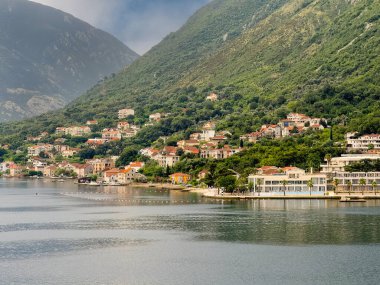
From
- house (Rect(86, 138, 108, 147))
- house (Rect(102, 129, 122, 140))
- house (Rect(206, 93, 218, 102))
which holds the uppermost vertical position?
house (Rect(206, 93, 218, 102))

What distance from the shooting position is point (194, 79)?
651 ft

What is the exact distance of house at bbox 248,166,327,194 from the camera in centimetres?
8681

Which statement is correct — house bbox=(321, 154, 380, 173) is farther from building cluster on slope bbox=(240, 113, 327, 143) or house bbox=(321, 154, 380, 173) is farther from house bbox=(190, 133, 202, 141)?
house bbox=(190, 133, 202, 141)

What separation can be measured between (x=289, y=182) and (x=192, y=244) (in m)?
40.2

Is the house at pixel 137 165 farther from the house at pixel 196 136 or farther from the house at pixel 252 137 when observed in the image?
the house at pixel 252 137

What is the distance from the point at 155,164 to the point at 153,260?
85318 millimetres

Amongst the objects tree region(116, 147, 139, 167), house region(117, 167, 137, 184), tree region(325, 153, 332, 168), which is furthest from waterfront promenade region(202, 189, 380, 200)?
tree region(116, 147, 139, 167)

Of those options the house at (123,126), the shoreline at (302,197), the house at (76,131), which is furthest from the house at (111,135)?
the shoreline at (302,197)

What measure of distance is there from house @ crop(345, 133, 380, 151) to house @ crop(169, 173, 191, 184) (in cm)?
2364

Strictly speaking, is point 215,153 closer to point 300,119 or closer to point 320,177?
point 300,119

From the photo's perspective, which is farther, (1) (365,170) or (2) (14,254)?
(1) (365,170)

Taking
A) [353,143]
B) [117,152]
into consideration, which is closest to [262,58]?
[117,152]

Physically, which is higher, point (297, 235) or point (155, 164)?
point (155, 164)

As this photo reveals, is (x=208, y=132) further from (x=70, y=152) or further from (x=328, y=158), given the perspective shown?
(x=328, y=158)
